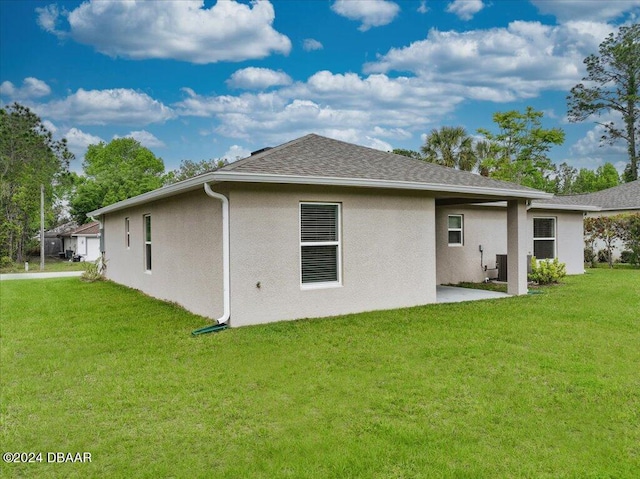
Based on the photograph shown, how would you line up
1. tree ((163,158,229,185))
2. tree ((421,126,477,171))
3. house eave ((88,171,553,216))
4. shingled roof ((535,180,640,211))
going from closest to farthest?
house eave ((88,171,553,216)) < shingled roof ((535,180,640,211)) < tree ((421,126,477,171)) < tree ((163,158,229,185))

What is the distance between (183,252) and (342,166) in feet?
12.6

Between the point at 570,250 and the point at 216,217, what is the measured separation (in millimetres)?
14083

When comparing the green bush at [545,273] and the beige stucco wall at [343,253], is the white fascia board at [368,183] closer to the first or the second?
the beige stucco wall at [343,253]

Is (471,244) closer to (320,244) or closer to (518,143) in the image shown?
(320,244)

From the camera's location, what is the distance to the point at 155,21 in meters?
13.6

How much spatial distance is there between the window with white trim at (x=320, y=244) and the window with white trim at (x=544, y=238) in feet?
33.2

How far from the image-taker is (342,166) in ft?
29.2

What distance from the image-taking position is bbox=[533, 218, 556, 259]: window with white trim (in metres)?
15.6

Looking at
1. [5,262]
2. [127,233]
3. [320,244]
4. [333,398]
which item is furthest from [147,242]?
[5,262]

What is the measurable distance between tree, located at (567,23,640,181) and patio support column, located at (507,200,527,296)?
3026 cm

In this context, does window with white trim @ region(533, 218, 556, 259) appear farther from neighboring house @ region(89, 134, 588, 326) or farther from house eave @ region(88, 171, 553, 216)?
house eave @ region(88, 171, 553, 216)

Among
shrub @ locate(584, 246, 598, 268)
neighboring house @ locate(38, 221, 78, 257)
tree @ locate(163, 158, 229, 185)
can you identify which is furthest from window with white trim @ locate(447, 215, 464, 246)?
neighboring house @ locate(38, 221, 78, 257)

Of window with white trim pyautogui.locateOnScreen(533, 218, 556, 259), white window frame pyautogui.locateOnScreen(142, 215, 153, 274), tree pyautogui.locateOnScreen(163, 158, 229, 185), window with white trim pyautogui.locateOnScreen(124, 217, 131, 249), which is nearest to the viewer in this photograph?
white window frame pyautogui.locateOnScreen(142, 215, 153, 274)

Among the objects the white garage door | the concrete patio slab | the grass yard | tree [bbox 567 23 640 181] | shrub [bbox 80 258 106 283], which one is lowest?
the grass yard
